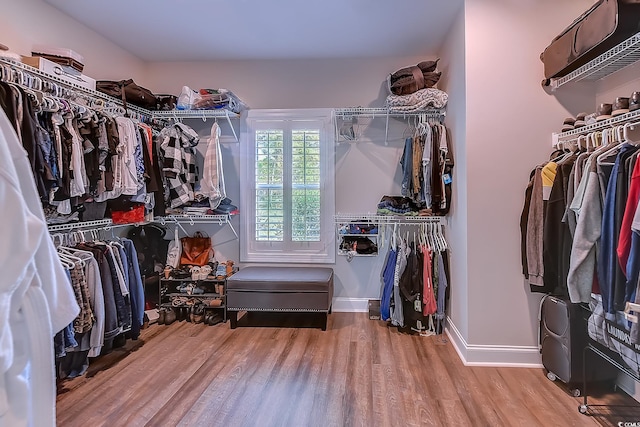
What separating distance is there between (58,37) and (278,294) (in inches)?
112

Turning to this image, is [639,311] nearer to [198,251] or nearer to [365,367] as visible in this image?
[365,367]

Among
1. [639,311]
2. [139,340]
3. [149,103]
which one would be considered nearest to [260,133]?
[149,103]

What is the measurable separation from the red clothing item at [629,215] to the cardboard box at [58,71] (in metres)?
3.50

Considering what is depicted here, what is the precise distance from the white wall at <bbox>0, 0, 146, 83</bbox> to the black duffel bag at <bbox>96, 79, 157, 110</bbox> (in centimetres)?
26

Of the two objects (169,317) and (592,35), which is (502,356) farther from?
(169,317)

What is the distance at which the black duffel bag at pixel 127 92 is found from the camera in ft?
10.3

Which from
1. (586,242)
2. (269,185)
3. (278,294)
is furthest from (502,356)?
(269,185)

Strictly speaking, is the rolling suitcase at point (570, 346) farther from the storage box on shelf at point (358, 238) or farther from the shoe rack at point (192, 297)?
the shoe rack at point (192, 297)

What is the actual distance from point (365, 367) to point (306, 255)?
156 cm

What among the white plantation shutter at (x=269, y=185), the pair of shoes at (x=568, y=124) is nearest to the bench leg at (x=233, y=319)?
the white plantation shutter at (x=269, y=185)

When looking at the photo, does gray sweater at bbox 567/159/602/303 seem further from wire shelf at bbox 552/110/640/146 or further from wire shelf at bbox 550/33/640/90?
wire shelf at bbox 550/33/640/90

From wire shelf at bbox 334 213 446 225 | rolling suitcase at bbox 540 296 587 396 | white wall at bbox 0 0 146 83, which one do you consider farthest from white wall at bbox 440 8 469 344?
white wall at bbox 0 0 146 83

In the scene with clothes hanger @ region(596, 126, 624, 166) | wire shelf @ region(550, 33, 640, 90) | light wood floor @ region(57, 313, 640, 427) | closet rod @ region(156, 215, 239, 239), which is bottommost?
light wood floor @ region(57, 313, 640, 427)

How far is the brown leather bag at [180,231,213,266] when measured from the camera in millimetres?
3832
